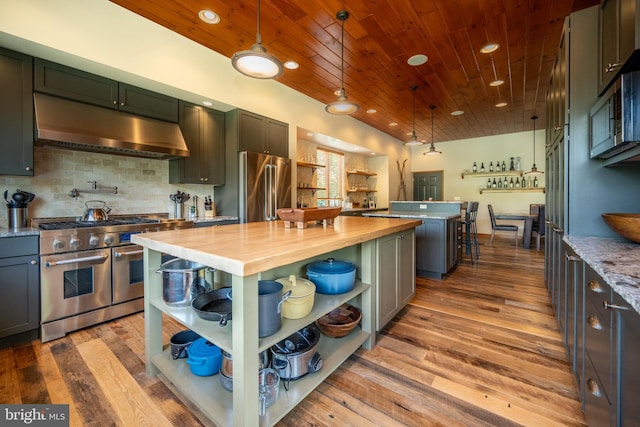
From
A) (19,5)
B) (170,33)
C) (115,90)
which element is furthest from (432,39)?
(19,5)

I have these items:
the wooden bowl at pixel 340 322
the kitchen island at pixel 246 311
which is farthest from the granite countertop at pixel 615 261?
the wooden bowl at pixel 340 322

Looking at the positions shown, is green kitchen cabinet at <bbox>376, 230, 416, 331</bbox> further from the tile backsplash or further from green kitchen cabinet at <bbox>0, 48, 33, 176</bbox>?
green kitchen cabinet at <bbox>0, 48, 33, 176</bbox>

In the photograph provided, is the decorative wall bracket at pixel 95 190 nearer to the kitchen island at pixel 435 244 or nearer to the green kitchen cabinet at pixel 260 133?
the green kitchen cabinet at pixel 260 133

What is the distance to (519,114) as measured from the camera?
5.75m

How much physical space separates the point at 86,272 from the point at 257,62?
2329 mm

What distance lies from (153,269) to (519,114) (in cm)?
703

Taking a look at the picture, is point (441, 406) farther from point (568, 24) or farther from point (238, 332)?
point (568, 24)

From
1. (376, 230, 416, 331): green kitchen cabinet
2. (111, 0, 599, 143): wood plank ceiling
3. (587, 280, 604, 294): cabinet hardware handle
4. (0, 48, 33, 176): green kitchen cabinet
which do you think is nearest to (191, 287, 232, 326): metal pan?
(376, 230, 416, 331): green kitchen cabinet

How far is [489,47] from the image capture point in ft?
10.3

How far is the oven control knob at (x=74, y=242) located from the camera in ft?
7.57

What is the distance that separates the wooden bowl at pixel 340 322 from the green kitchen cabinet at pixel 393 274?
196mm

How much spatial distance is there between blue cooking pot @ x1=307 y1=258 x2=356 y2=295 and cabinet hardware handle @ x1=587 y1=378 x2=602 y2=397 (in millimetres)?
1215

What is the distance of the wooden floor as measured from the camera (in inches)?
56.4

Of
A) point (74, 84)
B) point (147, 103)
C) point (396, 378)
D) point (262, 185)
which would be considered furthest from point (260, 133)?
point (396, 378)
